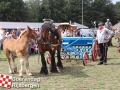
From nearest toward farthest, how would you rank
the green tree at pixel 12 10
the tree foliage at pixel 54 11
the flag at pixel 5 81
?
the flag at pixel 5 81 < the green tree at pixel 12 10 < the tree foliage at pixel 54 11

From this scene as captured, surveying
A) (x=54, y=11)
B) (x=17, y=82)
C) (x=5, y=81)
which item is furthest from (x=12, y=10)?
(x=5, y=81)

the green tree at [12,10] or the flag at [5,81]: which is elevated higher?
the green tree at [12,10]

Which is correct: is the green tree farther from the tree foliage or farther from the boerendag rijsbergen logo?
the boerendag rijsbergen logo

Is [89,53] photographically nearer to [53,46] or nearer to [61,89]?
[53,46]

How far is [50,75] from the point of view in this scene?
27.0ft

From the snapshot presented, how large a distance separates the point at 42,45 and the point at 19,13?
64.9 meters

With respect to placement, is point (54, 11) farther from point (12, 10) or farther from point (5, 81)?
point (5, 81)

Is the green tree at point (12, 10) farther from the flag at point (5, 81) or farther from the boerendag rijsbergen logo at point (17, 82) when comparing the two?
the flag at point (5, 81)

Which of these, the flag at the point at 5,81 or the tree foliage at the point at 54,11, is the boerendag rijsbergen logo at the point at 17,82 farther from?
the tree foliage at the point at 54,11

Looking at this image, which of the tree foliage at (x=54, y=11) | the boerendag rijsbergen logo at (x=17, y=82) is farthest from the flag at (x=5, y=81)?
the tree foliage at (x=54, y=11)

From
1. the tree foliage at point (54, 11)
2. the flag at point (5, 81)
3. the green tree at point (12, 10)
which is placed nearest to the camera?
the flag at point (5, 81)

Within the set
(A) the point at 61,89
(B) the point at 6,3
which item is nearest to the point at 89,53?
(A) the point at 61,89

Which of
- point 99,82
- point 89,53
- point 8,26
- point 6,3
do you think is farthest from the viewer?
point 6,3

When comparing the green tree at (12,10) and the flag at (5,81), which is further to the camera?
the green tree at (12,10)
